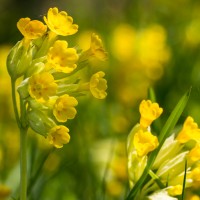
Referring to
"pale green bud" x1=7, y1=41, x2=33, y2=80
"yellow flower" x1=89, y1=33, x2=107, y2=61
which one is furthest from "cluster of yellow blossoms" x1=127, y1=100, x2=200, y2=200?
"pale green bud" x1=7, y1=41, x2=33, y2=80

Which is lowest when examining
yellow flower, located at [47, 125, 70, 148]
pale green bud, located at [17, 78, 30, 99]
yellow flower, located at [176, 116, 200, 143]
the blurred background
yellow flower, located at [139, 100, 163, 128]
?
the blurred background

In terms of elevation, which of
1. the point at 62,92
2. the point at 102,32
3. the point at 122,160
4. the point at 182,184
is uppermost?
the point at 62,92

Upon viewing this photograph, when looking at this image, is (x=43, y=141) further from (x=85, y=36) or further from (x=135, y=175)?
(x=85, y=36)

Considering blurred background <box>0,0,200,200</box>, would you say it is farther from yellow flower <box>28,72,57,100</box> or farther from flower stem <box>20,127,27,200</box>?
yellow flower <box>28,72,57,100</box>

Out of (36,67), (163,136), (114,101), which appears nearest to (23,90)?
(36,67)

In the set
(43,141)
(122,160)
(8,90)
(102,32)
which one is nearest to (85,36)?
(102,32)

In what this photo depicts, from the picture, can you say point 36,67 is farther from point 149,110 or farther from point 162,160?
point 162,160

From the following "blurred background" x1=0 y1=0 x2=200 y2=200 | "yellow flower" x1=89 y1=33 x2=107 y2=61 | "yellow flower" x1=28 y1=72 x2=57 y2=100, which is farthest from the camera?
"blurred background" x1=0 y1=0 x2=200 y2=200
